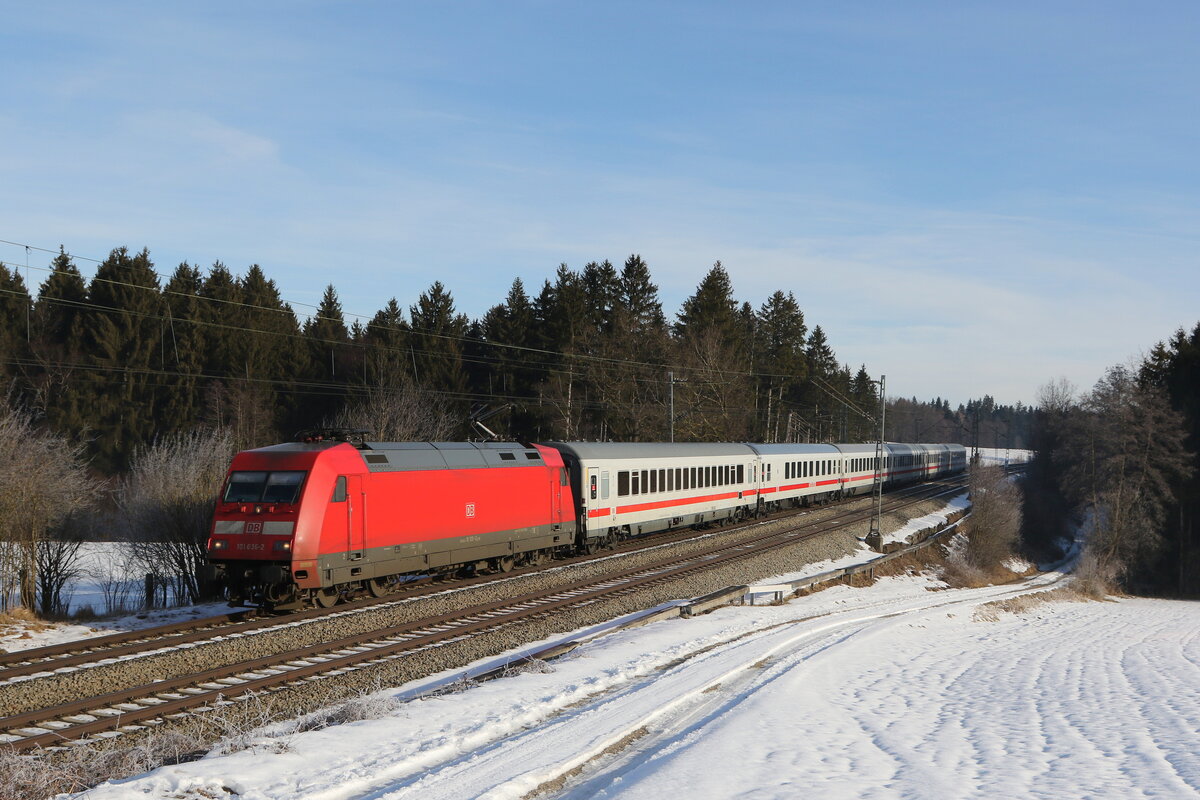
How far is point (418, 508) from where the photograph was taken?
19.8 meters

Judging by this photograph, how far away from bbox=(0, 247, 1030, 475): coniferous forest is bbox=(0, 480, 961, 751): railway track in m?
27.1

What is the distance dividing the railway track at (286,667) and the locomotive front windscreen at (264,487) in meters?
2.19

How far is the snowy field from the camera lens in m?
7.99

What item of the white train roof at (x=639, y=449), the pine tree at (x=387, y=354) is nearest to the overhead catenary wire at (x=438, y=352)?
the pine tree at (x=387, y=354)

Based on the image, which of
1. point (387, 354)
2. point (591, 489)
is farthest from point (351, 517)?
point (387, 354)

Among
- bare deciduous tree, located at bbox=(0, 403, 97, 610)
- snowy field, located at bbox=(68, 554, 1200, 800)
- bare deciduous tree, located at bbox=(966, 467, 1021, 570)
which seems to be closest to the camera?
snowy field, located at bbox=(68, 554, 1200, 800)

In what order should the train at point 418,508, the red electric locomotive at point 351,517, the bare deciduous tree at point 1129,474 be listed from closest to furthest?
the red electric locomotive at point 351,517 < the train at point 418,508 < the bare deciduous tree at point 1129,474

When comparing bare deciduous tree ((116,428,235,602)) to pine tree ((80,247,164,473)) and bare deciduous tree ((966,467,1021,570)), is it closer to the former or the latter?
bare deciduous tree ((966,467,1021,570))

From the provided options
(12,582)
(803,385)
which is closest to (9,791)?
(12,582)

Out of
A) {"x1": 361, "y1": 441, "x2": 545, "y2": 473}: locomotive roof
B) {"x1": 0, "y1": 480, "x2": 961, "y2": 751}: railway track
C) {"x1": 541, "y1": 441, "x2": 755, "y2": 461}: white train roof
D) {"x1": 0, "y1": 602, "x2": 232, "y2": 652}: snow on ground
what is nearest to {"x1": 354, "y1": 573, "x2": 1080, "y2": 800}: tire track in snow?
{"x1": 0, "y1": 480, "x2": 961, "y2": 751}: railway track

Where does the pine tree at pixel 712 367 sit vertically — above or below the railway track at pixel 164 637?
above

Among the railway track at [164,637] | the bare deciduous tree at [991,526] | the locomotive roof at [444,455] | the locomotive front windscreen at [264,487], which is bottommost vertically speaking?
the bare deciduous tree at [991,526]

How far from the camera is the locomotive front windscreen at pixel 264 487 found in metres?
17.1

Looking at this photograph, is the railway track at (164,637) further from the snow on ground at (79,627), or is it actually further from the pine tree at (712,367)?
the pine tree at (712,367)
